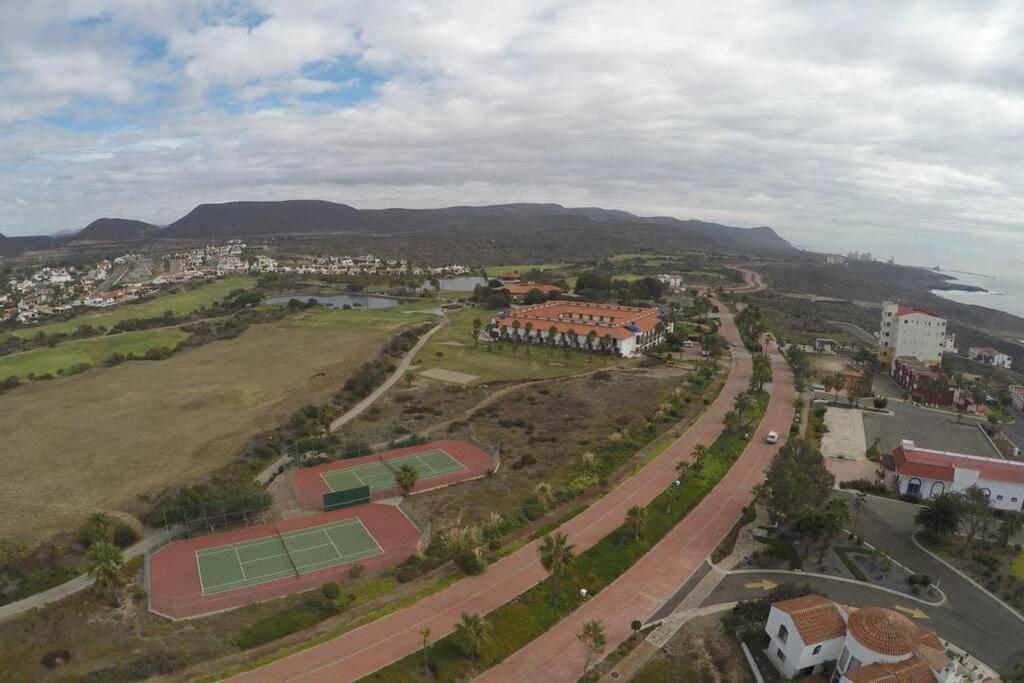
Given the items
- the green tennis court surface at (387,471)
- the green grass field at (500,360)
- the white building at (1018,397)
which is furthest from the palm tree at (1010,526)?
the green grass field at (500,360)

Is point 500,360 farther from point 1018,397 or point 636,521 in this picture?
point 1018,397

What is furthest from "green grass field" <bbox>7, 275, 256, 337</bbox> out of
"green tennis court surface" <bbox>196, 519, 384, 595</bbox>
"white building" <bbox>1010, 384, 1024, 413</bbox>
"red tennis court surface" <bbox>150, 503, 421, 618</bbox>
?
"white building" <bbox>1010, 384, 1024, 413</bbox>

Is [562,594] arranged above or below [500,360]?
below

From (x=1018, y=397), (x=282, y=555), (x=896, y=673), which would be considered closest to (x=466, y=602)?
(x=282, y=555)

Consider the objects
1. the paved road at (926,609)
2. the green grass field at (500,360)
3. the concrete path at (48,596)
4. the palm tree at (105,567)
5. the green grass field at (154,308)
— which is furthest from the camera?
the green grass field at (154,308)

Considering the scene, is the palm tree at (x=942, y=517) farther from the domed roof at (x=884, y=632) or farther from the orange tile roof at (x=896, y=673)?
the orange tile roof at (x=896, y=673)
